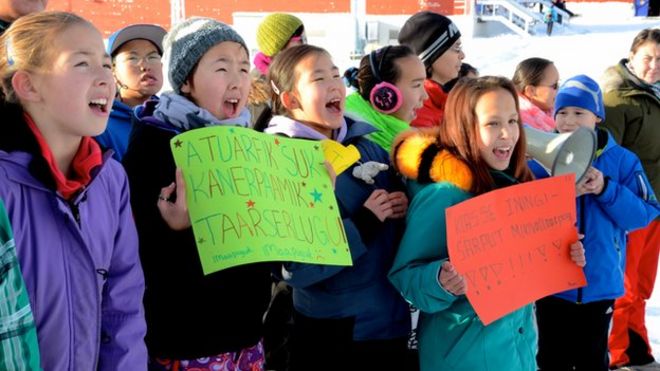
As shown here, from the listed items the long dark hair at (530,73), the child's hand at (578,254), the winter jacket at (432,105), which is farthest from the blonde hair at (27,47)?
the long dark hair at (530,73)

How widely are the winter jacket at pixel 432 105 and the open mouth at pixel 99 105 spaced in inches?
92.7

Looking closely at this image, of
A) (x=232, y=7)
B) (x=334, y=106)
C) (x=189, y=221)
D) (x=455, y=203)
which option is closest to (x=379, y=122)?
(x=334, y=106)

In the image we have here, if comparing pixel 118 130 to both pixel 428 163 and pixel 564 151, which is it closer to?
pixel 428 163

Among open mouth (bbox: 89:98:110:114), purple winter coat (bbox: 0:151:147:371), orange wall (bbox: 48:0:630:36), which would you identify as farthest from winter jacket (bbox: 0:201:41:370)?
orange wall (bbox: 48:0:630:36)

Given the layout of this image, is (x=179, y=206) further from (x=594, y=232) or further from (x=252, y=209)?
(x=594, y=232)

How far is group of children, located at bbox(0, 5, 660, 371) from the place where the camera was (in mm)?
1826

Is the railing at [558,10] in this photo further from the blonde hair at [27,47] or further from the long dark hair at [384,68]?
the blonde hair at [27,47]

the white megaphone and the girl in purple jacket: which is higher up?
the girl in purple jacket

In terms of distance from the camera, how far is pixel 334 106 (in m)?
2.75

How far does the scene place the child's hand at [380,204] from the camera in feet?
8.22

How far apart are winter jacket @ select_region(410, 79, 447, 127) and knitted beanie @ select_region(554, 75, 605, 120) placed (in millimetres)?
721

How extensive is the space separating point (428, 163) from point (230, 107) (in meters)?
0.77

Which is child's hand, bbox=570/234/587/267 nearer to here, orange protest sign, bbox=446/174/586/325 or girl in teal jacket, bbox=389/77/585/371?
orange protest sign, bbox=446/174/586/325

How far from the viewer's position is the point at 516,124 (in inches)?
103
